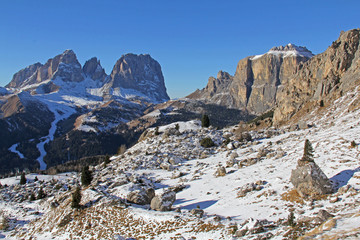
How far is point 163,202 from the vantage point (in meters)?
31.4

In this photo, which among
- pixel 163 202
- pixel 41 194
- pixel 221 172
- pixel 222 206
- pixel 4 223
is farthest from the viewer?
pixel 41 194

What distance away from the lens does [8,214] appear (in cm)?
5328

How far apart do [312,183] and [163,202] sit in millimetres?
17225

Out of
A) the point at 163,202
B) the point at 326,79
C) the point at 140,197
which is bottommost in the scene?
the point at 163,202

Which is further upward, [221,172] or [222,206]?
[221,172]

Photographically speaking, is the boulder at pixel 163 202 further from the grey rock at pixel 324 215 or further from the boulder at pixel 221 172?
the grey rock at pixel 324 215

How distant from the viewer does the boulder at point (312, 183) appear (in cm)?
2427

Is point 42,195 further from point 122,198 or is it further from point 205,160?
point 205,160

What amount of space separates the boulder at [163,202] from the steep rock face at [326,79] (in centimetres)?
7205

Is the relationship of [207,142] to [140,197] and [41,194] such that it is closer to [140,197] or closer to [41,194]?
[140,197]

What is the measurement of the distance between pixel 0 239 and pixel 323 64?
394 feet

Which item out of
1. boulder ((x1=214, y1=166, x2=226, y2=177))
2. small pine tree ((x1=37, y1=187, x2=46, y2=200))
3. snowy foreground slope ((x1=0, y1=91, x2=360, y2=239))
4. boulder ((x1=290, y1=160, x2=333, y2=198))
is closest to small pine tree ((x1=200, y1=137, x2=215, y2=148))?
snowy foreground slope ((x1=0, y1=91, x2=360, y2=239))

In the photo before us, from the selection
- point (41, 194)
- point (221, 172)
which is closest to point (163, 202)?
point (221, 172)

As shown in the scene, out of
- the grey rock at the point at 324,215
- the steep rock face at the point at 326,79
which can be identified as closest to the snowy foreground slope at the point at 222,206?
the grey rock at the point at 324,215
